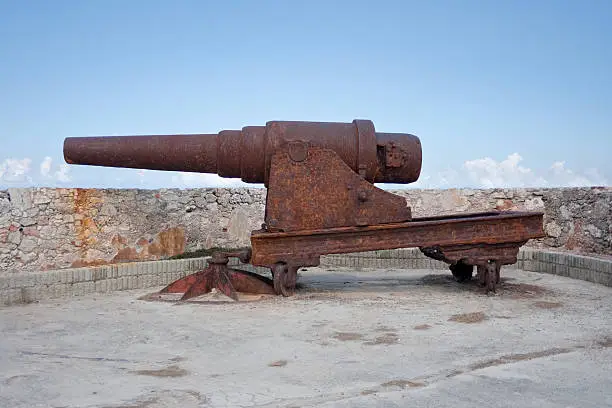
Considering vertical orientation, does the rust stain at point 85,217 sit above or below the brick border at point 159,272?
above

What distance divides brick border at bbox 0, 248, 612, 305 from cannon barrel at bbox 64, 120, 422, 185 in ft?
3.91

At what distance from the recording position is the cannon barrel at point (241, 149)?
6.61 m

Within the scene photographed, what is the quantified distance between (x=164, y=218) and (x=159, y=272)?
107 cm

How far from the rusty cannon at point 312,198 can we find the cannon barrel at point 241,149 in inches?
0.4

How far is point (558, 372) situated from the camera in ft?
12.6

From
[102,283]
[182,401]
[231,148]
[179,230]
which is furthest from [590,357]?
[179,230]

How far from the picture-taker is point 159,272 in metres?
7.55

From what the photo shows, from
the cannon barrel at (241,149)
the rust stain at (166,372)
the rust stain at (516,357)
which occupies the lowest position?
the rust stain at (166,372)

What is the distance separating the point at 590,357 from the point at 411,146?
10.5ft

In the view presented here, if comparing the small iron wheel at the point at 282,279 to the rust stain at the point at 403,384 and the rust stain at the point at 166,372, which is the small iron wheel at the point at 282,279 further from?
the rust stain at the point at 403,384

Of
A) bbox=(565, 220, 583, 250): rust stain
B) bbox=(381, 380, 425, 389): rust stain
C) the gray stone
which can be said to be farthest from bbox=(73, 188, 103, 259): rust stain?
bbox=(565, 220, 583, 250): rust stain

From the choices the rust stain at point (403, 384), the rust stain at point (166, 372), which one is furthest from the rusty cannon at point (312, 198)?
the rust stain at point (403, 384)

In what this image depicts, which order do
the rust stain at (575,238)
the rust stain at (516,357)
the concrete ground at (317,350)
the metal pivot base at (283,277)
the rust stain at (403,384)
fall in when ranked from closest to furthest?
the concrete ground at (317,350) → the rust stain at (403,384) → the rust stain at (516,357) → the metal pivot base at (283,277) → the rust stain at (575,238)

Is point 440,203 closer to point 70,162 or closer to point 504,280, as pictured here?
point 504,280
